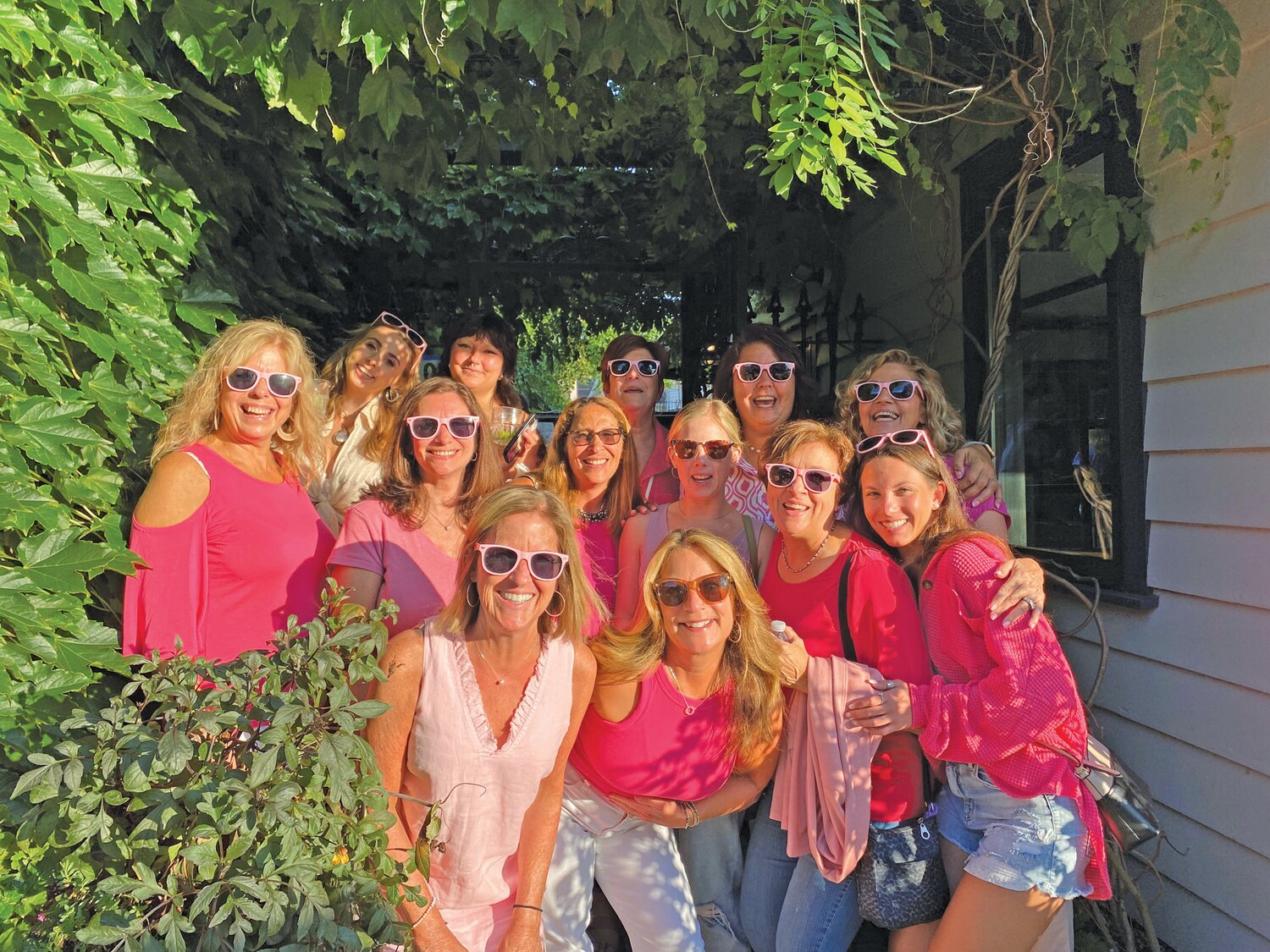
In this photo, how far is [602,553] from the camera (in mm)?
3516

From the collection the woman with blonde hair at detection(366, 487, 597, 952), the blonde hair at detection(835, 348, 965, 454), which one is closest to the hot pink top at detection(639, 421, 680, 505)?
the blonde hair at detection(835, 348, 965, 454)

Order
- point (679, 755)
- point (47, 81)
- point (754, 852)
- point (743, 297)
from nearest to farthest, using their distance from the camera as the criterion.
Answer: point (47, 81), point (679, 755), point (754, 852), point (743, 297)

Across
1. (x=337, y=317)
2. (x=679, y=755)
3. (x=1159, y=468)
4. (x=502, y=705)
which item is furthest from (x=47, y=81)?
(x=337, y=317)

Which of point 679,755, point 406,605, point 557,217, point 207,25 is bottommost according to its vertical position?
point 679,755

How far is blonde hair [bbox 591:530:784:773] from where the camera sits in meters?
2.80

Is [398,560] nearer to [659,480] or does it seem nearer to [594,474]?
[594,474]

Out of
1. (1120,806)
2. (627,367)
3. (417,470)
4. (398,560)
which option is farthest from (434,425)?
(1120,806)

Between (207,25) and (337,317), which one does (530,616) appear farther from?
(337,317)

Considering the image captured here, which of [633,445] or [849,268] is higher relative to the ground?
[849,268]

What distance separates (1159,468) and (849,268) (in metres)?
4.11

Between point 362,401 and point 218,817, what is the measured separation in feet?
7.22

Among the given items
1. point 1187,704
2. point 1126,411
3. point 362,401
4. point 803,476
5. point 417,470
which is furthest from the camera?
point 362,401

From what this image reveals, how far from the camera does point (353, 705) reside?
214cm

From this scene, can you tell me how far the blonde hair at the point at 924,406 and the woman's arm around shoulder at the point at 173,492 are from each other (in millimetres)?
2088
